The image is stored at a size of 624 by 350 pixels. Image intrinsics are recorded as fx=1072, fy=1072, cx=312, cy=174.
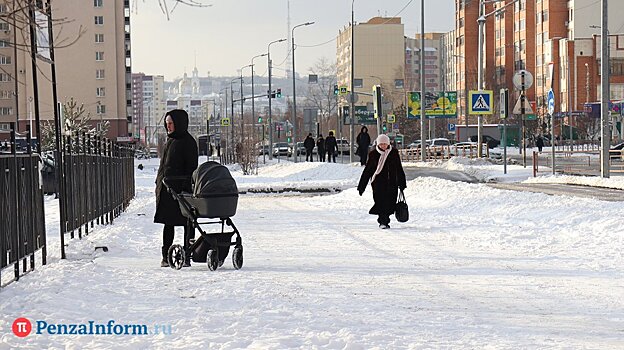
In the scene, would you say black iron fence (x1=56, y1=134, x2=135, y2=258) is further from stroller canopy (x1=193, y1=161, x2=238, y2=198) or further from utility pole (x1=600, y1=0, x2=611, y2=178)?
utility pole (x1=600, y1=0, x2=611, y2=178)

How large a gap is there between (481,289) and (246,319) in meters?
2.72

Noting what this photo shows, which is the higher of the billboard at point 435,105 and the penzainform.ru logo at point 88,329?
the billboard at point 435,105

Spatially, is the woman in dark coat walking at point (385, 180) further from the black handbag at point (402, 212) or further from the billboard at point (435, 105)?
the billboard at point (435, 105)

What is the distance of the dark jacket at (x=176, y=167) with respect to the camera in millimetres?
12406

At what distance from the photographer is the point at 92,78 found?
112 metres

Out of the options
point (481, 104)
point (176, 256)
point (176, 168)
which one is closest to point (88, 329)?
point (176, 256)

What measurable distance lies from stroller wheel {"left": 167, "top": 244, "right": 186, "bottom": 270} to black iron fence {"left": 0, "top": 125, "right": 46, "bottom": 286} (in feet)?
4.96

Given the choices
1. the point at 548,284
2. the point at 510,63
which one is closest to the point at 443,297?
the point at 548,284

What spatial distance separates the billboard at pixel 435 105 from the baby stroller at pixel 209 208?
65277mm

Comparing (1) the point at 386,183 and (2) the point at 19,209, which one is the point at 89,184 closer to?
(1) the point at 386,183

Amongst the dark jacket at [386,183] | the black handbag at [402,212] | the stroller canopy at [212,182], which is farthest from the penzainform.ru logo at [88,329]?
the dark jacket at [386,183]

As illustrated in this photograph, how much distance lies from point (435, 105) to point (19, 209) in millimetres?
71885

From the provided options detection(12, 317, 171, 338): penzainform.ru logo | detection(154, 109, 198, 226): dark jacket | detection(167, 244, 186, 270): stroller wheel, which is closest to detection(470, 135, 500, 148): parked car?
detection(154, 109, 198, 226): dark jacket

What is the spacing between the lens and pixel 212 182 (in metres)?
11.7
